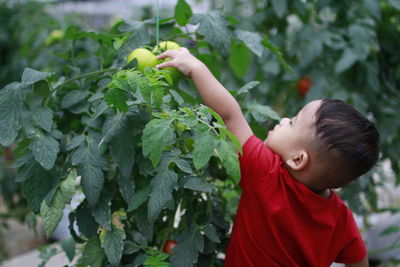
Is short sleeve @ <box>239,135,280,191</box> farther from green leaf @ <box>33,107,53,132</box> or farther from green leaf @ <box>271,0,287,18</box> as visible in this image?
green leaf @ <box>271,0,287,18</box>

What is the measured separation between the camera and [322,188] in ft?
3.09

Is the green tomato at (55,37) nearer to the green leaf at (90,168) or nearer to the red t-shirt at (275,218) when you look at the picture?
the green leaf at (90,168)

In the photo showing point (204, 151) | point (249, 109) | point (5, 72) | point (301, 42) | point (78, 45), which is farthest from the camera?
point (5, 72)

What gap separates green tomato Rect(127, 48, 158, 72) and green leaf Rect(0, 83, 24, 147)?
0.25 meters

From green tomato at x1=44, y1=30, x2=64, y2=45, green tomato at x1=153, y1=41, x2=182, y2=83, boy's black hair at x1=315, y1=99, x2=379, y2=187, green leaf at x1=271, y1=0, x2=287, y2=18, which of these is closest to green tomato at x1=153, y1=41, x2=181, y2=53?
green tomato at x1=153, y1=41, x2=182, y2=83

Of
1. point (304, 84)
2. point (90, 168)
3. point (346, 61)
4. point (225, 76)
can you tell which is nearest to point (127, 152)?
point (90, 168)

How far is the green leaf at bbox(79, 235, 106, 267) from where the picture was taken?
929 mm

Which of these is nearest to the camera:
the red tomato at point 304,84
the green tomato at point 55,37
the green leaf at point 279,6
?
the green leaf at point 279,6

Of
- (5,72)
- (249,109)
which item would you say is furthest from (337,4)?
(5,72)

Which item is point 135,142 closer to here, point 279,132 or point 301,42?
point 279,132

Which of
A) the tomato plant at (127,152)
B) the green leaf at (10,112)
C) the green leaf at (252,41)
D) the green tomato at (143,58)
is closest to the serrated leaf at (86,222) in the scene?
the tomato plant at (127,152)

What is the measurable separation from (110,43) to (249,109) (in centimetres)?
39

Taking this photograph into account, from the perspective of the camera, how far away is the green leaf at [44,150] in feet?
2.88

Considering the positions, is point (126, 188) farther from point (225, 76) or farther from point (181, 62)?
point (225, 76)
